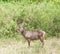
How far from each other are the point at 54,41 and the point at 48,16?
2.24 m

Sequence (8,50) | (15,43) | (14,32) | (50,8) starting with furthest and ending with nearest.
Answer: (50,8)
(14,32)
(15,43)
(8,50)

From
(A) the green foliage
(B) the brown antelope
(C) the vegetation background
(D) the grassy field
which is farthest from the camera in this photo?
(A) the green foliage

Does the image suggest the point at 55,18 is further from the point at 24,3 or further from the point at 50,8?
the point at 24,3

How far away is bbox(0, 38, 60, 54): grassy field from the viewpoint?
11.3 meters

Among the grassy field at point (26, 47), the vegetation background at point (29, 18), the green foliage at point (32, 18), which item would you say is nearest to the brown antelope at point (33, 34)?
the grassy field at point (26, 47)

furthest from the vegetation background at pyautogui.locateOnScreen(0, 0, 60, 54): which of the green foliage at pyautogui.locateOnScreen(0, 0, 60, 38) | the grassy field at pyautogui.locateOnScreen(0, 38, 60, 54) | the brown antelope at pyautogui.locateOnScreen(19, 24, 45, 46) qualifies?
the brown antelope at pyautogui.locateOnScreen(19, 24, 45, 46)

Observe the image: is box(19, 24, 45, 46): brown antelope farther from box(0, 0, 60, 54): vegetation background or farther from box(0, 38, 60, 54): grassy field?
box(0, 0, 60, 54): vegetation background

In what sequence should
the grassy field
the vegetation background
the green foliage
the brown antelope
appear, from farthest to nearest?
1. the green foliage
2. the vegetation background
3. the brown antelope
4. the grassy field

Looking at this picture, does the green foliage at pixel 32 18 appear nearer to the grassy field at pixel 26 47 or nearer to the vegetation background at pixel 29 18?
the vegetation background at pixel 29 18

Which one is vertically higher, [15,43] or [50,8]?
[50,8]

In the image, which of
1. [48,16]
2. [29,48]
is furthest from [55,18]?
[29,48]

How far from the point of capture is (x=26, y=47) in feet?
39.5

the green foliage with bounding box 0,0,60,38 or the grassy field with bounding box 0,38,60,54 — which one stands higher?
the green foliage with bounding box 0,0,60,38

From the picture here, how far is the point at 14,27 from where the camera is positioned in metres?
14.5
